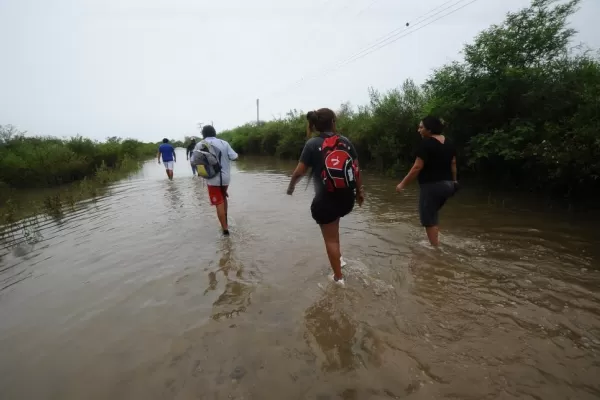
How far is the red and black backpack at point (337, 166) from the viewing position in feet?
10.0

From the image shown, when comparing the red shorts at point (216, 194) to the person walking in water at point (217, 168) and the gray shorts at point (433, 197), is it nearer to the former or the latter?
the person walking in water at point (217, 168)

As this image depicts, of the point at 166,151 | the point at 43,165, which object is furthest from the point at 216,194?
the point at 43,165

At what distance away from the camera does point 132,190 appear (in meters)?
11.0

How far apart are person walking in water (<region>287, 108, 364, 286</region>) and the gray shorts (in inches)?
49.9

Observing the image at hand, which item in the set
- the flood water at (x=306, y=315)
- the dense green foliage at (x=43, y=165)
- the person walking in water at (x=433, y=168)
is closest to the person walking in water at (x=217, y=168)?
the flood water at (x=306, y=315)

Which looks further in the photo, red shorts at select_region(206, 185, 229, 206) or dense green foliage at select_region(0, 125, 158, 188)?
dense green foliage at select_region(0, 125, 158, 188)

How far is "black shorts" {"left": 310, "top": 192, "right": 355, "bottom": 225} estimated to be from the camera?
126 inches

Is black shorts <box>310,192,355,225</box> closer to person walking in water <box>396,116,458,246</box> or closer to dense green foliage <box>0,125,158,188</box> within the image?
person walking in water <box>396,116,458,246</box>

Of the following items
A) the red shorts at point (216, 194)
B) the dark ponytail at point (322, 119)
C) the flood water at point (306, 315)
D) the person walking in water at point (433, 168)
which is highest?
Result: the dark ponytail at point (322, 119)

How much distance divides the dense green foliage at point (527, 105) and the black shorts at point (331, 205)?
449cm

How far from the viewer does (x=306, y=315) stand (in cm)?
294

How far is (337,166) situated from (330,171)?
9 cm

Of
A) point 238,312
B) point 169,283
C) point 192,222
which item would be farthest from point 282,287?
point 192,222

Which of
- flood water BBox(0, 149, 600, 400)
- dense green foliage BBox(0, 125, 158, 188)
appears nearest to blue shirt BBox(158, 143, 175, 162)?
dense green foliage BBox(0, 125, 158, 188)
